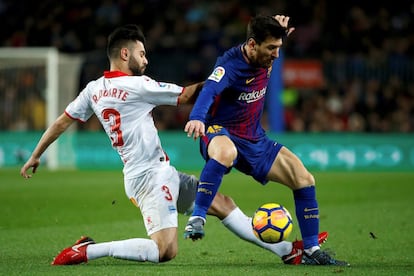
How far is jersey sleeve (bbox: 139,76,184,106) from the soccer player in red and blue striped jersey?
188 millimetres

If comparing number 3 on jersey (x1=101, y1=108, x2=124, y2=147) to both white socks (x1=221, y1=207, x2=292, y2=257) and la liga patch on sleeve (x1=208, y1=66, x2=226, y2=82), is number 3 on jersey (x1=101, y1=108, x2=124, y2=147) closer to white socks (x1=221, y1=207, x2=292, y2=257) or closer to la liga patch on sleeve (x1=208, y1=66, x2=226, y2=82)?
la liga patch on sleeve (x1=208, y1=66, x2=226, y2=82)

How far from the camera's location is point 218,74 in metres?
6.98

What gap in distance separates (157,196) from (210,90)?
874 mm

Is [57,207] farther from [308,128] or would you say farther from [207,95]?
[308,128]

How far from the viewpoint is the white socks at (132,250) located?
268 inches

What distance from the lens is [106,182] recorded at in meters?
16.2

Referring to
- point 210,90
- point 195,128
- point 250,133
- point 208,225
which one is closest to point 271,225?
point 250,133

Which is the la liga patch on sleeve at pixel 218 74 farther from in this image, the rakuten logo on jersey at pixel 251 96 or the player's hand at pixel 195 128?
the player's hand at pixel 195 128

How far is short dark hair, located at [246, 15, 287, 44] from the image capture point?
6.98 m

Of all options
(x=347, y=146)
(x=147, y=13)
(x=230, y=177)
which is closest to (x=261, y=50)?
(x=230, y=177)

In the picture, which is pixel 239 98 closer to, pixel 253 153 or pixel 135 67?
pixel 253 153

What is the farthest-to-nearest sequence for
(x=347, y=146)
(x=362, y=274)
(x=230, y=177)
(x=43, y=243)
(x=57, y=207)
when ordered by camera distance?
(x=347, y=146), (x=230, y=177), (x=57, y=207), (x=43, y=243), (x=362, y=274)

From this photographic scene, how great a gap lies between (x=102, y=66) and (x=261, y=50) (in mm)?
13463

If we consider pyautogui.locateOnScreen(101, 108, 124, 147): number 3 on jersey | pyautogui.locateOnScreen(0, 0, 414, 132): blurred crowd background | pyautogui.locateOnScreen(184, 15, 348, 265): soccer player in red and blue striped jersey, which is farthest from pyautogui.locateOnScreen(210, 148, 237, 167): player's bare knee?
pyautogui.locateOnScreen(0, 0, 414, 132): blurred crowd background
